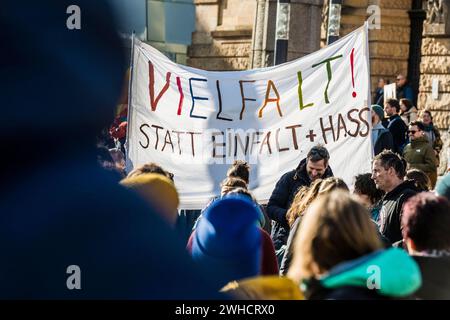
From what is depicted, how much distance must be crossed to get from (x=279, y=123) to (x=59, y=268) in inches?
326

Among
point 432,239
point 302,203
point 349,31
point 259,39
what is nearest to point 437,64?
point 349,31

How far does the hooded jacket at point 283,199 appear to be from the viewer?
7457 millimetres

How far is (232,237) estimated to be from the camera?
12.0ft

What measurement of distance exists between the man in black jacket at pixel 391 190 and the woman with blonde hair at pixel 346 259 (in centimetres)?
358

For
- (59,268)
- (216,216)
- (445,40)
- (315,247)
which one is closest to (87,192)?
(59,268)

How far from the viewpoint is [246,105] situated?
31.9 ft

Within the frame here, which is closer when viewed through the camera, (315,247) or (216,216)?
(315,247)

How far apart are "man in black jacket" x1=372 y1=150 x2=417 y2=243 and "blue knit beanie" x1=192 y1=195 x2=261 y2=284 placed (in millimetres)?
2750

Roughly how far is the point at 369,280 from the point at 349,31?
17.3 metres

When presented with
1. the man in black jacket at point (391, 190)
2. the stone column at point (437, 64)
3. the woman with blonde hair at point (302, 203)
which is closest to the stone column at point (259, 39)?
the stone column at point (437, 64)

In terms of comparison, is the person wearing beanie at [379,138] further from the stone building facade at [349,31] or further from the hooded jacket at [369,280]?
the hooded jacket at [369,280]

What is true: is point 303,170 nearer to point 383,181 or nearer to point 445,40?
point 383,181

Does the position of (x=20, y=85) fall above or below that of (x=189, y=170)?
above

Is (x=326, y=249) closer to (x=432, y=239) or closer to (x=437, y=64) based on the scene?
(x=432, y=239)
